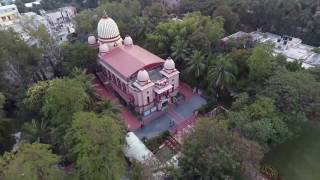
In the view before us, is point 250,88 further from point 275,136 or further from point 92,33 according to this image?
point 92,33

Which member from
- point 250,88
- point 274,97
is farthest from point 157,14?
point 274,97

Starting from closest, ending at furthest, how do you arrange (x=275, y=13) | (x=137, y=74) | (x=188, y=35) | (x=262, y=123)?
(x=262, y=123) → (x=137, y=74) → (x=188, y=35) → (x=275, y=13)

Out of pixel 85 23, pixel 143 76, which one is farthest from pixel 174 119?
pixel 85 23

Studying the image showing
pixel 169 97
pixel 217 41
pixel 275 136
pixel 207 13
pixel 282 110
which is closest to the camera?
pixel 275 136

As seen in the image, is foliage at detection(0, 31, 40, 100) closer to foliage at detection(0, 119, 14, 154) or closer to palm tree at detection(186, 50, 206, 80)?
foliage at detection(0, 119, 14, 154)

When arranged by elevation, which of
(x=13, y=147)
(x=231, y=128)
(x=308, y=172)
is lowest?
(x=308, y=172)

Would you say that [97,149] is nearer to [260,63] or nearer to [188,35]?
[260,63]

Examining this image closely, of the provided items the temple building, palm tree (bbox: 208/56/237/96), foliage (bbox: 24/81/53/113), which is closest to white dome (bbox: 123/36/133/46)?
the temple building
